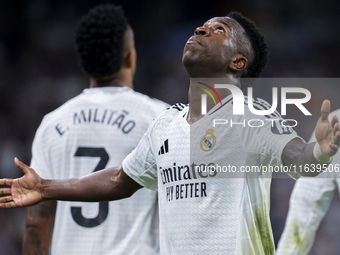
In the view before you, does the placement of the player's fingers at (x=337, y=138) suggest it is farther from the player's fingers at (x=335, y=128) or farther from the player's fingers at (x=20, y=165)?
the player's fingers at (x=20, y=165)

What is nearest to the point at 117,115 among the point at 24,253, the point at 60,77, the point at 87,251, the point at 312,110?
the point at 87,251

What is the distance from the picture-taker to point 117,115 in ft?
11.6

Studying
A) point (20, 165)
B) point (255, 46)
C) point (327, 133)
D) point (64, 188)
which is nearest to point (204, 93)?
point (255, 46)

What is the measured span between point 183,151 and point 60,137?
1.43 m

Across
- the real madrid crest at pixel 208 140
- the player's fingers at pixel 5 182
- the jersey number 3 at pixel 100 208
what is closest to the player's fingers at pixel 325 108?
the real madrid crest at pixel 208 140

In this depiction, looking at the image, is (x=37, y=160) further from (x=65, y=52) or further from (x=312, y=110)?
(x=65, y=52)

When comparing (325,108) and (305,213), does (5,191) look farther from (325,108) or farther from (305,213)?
(305,213)

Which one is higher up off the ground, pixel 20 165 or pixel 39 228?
pixel 20 165

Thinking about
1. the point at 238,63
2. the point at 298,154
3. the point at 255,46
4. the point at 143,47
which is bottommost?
the point at 298,154

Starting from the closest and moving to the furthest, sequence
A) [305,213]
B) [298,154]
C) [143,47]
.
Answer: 1. [298,154]
2. [305,213]
3. [143,47]

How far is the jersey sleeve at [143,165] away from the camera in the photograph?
268 cm

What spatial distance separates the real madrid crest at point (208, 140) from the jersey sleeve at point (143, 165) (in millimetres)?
381

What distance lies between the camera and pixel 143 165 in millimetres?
2689

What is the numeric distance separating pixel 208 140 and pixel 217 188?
25 centimetres
